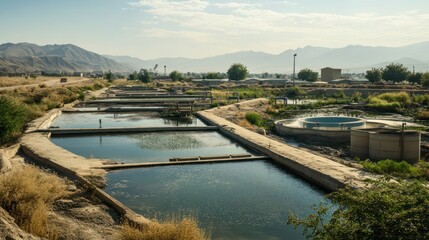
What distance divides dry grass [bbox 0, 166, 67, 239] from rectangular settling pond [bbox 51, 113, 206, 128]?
21.3 metres

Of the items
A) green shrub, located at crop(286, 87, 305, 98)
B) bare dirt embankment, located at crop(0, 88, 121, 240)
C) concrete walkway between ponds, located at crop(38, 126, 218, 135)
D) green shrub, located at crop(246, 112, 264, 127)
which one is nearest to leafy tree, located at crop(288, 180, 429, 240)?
bare dirt embankment, located at crop(0, 88, 121, 240)

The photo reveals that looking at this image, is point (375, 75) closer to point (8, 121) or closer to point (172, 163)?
point (172, 163)

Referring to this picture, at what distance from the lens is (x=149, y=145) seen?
24.9m

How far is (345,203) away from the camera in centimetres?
773

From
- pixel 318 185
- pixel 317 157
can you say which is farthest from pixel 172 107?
pixel 318 185

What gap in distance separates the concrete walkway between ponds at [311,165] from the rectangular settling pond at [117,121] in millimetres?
10566

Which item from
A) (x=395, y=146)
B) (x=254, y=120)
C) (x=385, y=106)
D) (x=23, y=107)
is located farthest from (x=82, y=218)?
(x=385, y=106)

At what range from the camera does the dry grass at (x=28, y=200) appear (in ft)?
32.6

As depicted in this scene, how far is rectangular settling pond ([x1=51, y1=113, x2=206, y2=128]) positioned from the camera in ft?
112

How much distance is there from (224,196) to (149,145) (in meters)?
10.8

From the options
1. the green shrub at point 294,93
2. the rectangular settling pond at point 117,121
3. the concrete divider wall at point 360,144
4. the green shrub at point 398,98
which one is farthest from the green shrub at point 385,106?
the concrete divider wall at point 360,144

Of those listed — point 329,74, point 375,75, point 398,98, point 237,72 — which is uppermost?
point 237,72

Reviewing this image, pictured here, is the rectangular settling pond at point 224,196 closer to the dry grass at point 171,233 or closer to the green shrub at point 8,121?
the dry grass at point 171,233

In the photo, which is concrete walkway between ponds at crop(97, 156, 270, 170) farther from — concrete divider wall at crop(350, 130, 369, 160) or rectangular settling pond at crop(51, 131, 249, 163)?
concrete divider wall at crop(350, 130, 369, 160)
